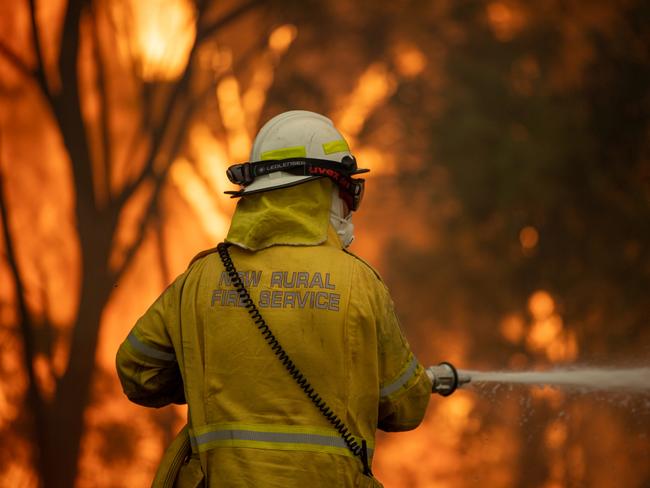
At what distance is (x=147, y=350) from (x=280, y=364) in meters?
0.44

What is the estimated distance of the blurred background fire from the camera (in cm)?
489

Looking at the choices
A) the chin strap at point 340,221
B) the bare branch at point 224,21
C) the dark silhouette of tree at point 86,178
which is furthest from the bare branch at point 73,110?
the chin strap at point 340,221

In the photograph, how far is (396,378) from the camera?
2.37m

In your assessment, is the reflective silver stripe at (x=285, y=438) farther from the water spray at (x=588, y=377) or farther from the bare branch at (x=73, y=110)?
the bare branch at (x=73, y=110)

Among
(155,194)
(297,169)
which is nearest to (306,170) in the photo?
(297,169)

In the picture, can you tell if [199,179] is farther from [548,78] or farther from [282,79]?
[548,78]

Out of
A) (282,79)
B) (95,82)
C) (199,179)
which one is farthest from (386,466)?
(95,82)

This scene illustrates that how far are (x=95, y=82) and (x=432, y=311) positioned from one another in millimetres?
2432

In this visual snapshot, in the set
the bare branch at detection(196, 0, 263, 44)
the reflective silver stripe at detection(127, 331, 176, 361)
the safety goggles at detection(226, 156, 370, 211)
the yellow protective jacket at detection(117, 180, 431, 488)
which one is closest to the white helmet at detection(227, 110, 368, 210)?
the safety goggles at detection(226, 156, 370, 211)

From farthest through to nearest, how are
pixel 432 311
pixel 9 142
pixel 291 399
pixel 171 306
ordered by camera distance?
1. pixel 432 311
2. pixel 9 142
3. pixel 171 306
4. pixel 291 399

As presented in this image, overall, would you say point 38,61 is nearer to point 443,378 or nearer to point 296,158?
point 296,158

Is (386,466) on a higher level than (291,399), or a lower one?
lower

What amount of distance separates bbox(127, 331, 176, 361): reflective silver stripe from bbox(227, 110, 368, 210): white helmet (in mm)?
512

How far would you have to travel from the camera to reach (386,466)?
5137 millimetres
